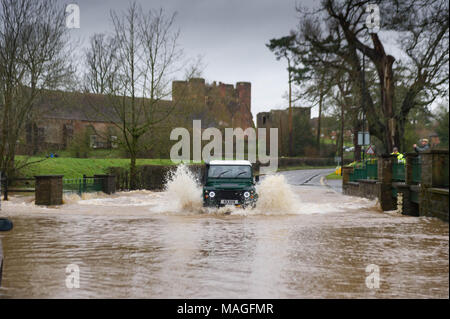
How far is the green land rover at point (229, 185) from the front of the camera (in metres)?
17.1

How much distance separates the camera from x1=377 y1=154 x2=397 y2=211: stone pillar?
20328mm

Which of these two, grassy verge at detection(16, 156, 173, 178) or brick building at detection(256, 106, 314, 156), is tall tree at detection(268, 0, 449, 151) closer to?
grassy verge at detection(16, 156, 173, 178)

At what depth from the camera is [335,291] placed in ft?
22.7

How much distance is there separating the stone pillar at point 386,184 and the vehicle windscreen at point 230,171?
5285 mm

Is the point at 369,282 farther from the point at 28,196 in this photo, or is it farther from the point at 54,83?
the point at 54,83

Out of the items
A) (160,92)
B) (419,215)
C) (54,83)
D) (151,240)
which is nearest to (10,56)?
(54,83)

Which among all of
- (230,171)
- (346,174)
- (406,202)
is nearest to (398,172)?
(406,202)

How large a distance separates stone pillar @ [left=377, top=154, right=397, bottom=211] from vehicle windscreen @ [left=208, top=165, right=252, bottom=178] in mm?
5285

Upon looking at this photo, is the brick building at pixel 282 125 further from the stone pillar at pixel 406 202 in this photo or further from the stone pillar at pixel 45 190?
the stone pillar at pixel 406 202

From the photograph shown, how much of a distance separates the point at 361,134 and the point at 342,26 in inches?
303

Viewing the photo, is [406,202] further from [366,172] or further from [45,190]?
[45,190]

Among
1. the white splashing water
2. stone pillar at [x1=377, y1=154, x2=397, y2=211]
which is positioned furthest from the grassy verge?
stone pillar at [x1=377, y1=154, x2=397, y2=211]

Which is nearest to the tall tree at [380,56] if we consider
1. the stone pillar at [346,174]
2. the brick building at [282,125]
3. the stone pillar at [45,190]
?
the stone pillar at [346,174]

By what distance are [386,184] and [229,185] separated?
6541 millimetres
